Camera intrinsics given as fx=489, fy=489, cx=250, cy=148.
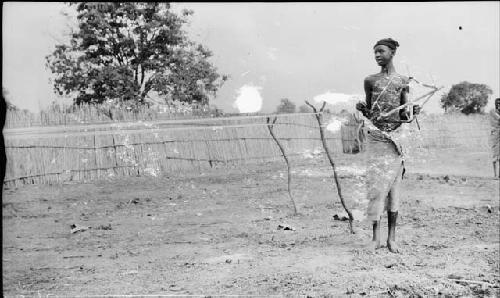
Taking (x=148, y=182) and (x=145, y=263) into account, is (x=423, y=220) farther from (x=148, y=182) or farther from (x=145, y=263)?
(x=148, y=182)

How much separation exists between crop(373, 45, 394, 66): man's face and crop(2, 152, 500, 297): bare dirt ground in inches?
63.6

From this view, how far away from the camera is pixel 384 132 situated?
3.81 metres

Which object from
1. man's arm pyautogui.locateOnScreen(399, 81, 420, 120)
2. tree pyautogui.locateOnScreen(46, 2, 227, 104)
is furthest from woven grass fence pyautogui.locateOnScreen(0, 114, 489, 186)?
man's arm pyautogui.locateOnScreen(399, 81, 420, 120)

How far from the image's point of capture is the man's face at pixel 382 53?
360cm

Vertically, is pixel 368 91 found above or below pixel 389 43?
below

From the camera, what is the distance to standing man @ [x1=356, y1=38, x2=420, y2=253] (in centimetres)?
365

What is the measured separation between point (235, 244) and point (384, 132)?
1.97m

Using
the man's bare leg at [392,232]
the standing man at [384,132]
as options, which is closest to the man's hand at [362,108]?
the standing man at [384,132]

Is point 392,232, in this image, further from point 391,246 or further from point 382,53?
point 382,53

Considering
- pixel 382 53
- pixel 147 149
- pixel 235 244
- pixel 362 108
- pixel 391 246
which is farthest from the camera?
pixel 147 149

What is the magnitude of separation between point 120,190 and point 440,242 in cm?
594

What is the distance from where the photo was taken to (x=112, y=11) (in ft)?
19.0

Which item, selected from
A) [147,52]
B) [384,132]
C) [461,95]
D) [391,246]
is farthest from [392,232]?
[461,95]

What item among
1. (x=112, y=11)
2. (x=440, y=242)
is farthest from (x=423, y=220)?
(x=112, y=11)
